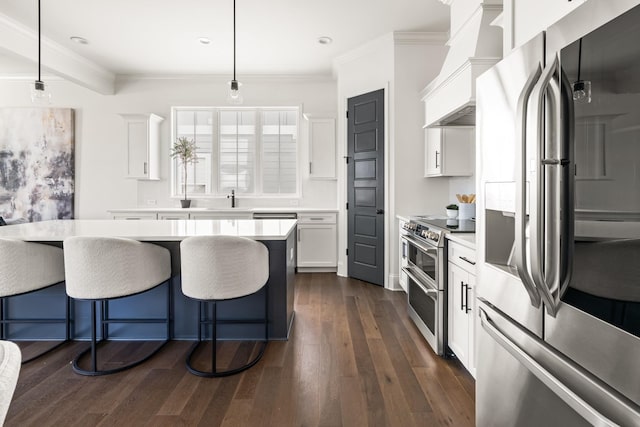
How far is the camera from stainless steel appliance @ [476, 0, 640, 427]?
0.77m

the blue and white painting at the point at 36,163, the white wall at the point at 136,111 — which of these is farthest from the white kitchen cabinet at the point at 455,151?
the blue and white painting at the point at 36,163

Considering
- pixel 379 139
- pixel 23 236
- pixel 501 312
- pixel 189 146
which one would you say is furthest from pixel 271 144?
pixel 501 312

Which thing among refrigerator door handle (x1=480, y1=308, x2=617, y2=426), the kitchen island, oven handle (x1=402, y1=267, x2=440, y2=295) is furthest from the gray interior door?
refrigerator door handle (x1=480, y1=308, x2=617, y2=426)

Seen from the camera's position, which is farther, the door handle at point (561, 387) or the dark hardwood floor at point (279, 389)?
the dark hardwood floor at point (279, 389)

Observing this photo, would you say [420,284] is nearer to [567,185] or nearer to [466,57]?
[466,57]

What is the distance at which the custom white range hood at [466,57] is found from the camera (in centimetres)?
229

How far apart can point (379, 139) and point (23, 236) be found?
11.5 ft

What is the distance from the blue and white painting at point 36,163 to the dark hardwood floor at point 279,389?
3.82m

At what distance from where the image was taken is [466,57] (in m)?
2.44

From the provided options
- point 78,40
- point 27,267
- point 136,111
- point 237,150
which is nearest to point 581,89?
point 27,267

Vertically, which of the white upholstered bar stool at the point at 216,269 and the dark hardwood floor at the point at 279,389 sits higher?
the white upholstered bar stool at the point at 216,269

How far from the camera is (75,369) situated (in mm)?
2234

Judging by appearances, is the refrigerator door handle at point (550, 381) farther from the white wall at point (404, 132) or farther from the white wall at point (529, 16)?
the white wall at point (404, 132)

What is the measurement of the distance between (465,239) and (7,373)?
1996 millimetres
